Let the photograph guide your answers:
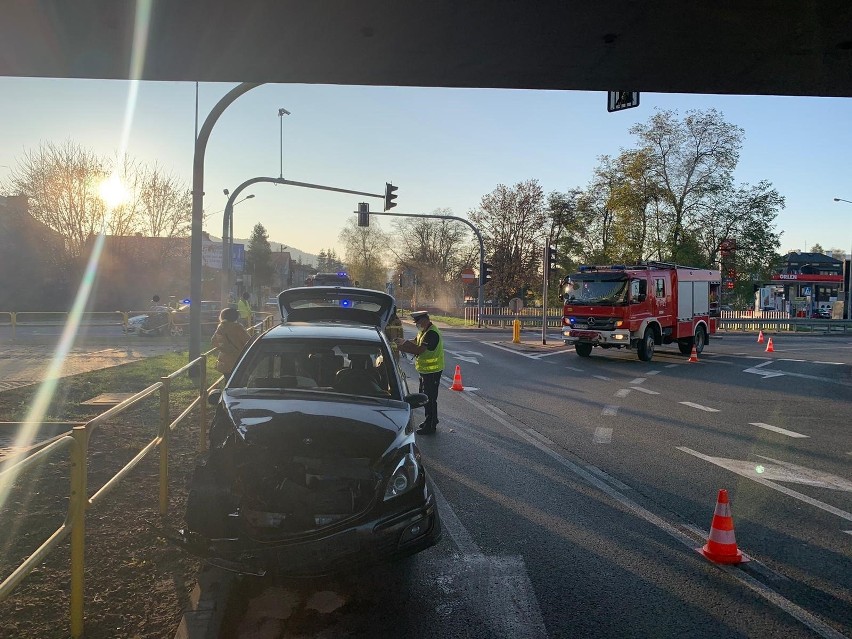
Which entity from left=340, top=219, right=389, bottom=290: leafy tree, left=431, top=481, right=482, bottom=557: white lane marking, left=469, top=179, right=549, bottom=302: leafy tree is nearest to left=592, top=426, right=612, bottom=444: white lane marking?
left=431, top=481, right=482, bottom=557: white lane marking

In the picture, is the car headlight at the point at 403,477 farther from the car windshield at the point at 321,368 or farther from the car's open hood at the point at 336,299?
the car's open hood at the point at 336,299

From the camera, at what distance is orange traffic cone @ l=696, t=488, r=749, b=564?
504 centimetres

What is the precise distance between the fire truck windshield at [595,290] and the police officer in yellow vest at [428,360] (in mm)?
12439

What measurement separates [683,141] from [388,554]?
130 feet

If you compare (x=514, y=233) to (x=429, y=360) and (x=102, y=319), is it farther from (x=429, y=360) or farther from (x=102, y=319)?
(x=429, y=360)

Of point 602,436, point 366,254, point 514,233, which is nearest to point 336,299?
point 602,436

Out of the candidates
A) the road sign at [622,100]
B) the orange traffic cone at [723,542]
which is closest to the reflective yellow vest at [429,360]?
the road sign at [622,100]

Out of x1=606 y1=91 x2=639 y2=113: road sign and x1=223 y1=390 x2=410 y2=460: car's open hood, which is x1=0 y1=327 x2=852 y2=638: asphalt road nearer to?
x1=223 y1=390 x2=410 y2=460: car's open hood

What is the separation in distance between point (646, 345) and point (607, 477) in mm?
15056

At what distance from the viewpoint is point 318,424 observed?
185 inches

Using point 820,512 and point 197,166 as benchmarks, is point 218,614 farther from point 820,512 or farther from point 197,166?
point 197,166

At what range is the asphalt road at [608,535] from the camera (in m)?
4.11

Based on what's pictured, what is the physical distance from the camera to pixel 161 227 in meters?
40.2

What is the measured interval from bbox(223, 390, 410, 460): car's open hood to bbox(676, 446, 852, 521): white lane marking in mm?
4218
